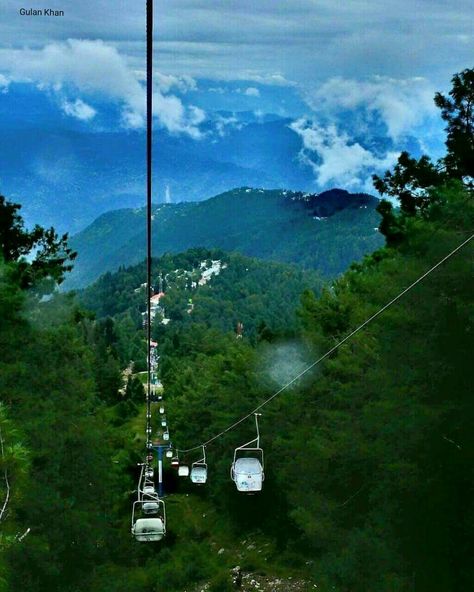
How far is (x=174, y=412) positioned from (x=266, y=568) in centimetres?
3108

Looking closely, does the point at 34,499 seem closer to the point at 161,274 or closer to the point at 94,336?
the point at 94,336

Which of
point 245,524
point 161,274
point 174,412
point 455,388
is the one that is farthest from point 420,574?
point 161,274

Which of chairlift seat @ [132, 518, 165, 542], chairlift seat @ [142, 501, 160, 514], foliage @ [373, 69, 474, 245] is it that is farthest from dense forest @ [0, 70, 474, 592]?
chairlift seat @ [142, 501, 160, 514]

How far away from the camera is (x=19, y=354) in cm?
3145

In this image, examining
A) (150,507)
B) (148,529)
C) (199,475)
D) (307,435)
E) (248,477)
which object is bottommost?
(148,529)

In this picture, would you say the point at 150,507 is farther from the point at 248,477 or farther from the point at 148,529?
the point at 248,477

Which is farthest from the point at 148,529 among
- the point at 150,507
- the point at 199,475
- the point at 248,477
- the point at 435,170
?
the point at 435,170

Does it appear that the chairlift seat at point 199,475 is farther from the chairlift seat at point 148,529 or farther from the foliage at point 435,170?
the foliage at point 435,170

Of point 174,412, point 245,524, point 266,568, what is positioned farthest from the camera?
point 174,412

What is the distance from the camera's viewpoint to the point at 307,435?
29469mm

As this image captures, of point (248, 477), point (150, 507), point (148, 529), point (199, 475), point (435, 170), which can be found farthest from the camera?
point (435, 170)

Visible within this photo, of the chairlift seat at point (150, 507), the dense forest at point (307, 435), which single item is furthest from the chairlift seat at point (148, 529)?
the dense forest at point (307, 435)

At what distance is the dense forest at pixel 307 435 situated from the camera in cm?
2019

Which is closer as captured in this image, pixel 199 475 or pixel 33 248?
pixel 199 475
